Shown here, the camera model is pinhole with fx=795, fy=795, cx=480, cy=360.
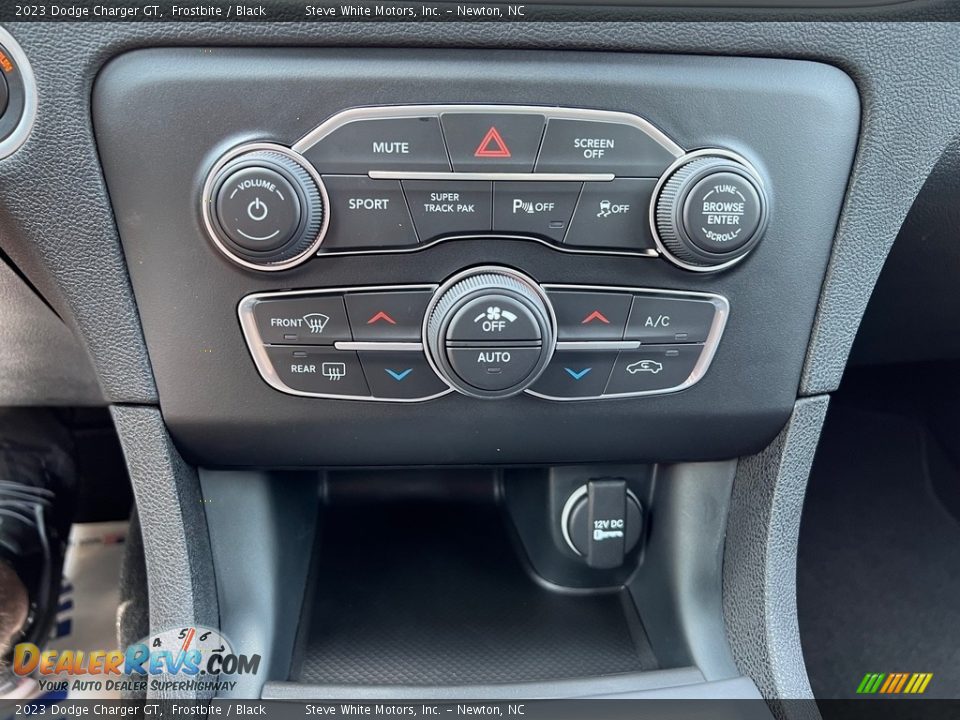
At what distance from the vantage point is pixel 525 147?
0.56 m

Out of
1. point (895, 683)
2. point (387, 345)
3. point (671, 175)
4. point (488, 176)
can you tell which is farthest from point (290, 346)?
point (895, 683)

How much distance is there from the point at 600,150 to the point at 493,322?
14 cm

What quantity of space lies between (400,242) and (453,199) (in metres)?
0.05

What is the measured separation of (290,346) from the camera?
604 millimetres

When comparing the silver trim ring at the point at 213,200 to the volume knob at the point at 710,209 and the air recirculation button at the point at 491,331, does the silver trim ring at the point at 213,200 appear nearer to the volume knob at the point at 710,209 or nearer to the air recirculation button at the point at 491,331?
the air recirculation button at the point at 491,331

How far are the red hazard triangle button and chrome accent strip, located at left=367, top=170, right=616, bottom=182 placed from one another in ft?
0.04

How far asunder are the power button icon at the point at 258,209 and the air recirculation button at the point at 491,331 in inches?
5.3

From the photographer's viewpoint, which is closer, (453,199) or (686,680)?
(453,199)

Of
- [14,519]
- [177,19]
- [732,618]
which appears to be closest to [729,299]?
[732,618]

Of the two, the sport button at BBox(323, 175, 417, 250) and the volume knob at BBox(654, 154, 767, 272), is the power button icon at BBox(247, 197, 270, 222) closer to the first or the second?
the sport button at BBox(323, 175, 417, 250)

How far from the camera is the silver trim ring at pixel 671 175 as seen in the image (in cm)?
57

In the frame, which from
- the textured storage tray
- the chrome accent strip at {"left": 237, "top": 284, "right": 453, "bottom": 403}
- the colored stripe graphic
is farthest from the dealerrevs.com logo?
the colored stripe graphic

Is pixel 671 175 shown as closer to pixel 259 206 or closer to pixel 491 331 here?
pixel 491 331

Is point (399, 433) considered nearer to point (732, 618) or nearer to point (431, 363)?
point (431, 363)
